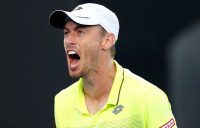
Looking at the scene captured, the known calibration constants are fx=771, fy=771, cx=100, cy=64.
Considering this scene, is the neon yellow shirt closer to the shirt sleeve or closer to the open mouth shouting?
the shirt sleeve

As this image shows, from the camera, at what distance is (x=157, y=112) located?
4.16 meters

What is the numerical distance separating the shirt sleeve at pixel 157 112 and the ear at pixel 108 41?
0.41m

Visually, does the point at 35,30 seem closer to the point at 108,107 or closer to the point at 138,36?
the point at 138,36

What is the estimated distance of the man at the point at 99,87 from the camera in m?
4.20

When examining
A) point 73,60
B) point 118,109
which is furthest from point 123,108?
point 73,60

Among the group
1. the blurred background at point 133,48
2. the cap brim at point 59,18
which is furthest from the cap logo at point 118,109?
the blurred background at point 133,48

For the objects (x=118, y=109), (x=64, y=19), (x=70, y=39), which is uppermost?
(x=64, y=19)

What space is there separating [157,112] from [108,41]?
55 centimetres

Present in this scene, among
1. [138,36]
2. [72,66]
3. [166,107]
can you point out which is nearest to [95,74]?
[72,66]

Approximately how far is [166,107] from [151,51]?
6.40ft

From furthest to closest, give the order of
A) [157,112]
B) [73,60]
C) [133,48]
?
[133,48] → [73,60] → [157,112]

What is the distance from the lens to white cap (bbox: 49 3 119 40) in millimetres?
4301

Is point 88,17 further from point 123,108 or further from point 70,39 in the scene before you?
point 123,108

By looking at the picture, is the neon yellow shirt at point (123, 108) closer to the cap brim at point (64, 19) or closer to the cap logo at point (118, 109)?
the cap logo at point (118, 109)
